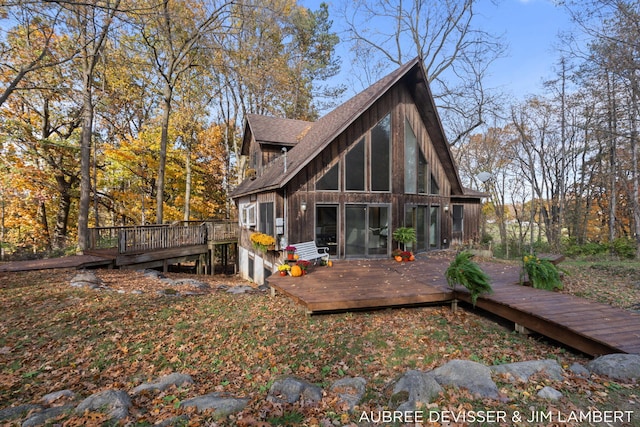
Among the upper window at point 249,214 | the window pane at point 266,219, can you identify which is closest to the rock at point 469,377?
the window pane at point 266,219

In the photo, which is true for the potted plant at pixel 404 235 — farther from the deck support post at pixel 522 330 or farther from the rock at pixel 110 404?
the rock at pixel 110 404

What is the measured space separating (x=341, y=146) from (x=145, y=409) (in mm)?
8854

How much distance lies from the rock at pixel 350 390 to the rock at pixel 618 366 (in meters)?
2.79

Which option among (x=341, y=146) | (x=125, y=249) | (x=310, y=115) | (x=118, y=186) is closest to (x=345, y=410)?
(x=341, y=146)

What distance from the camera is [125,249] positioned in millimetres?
11773

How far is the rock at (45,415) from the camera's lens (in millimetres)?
2832

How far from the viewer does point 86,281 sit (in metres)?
8.09

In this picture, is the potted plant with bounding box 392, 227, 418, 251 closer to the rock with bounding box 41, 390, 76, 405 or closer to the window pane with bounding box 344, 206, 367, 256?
the window pane with bounding box 344, 206, 367, 256

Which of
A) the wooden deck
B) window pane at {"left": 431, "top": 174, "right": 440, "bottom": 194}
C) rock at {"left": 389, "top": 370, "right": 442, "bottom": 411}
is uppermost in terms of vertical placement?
window pane at {"left": 431, "top": 174, "right": 440, "bottom": 194}

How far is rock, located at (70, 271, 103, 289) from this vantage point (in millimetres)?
7793

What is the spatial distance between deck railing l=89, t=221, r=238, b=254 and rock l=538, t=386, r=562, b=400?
43.3 feet

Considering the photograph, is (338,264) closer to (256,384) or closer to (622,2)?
(256,384)

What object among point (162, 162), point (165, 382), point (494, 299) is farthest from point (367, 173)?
point (162, 162)

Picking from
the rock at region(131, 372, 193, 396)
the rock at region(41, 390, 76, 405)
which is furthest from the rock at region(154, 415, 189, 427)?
the rock at region(41, 390, 76, 405)
